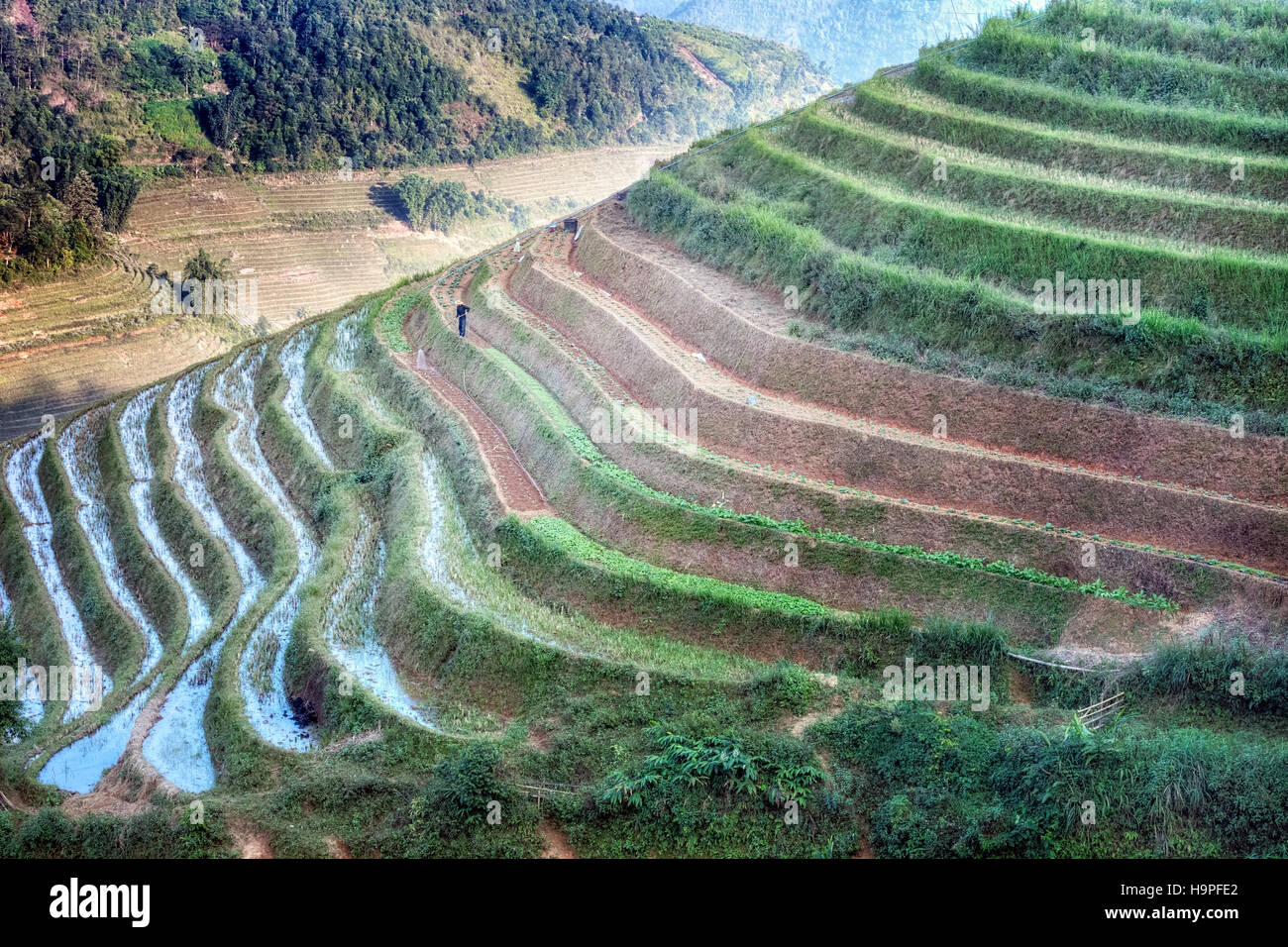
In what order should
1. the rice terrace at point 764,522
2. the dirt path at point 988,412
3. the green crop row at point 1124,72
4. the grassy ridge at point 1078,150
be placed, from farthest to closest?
the green crop row at point 1124,72, the grassy ridge at point 1078,150, the dirt path at point 988,412, the rice terrace at point 764,522

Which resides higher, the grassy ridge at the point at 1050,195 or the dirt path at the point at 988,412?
the grassy ridge at the point at 1050,195

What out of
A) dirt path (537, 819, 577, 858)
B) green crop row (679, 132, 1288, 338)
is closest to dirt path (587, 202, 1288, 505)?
green crop row (679, 132, 1288, 338)

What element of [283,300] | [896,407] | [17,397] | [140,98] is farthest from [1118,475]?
[140,98]

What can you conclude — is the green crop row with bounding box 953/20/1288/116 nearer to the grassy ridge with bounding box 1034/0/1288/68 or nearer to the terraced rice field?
the grassy ridge with bounding box 1034/0/1288/68

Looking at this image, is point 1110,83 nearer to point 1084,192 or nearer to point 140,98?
point 1084,192

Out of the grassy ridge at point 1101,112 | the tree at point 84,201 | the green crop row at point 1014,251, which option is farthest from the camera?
the tree at point 84,201

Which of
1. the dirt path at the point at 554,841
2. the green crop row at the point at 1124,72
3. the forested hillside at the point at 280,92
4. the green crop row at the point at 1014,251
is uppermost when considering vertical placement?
the forested hillside at the point at 280,92

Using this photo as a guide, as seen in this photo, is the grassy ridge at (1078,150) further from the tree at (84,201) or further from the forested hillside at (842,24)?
the forested hillside at (842,24)

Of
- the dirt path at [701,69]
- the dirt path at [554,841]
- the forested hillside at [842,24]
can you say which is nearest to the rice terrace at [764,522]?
the dirt path at [554,841]
